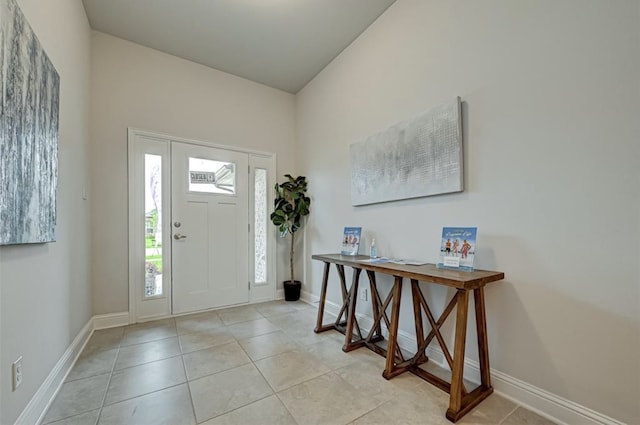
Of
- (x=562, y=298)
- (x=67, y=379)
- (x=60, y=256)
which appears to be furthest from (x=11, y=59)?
(x=562, y=298)

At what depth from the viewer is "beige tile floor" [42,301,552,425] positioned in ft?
4.70

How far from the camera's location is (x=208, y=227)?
10.8 ft

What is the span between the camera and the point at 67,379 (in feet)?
5.88

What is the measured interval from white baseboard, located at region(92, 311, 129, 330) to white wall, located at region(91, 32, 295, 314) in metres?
0.06

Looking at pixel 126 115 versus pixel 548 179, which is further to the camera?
pixel 126 115

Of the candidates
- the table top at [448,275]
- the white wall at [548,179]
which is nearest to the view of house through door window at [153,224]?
the table top at [448,275]

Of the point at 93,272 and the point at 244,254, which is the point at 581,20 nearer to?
the point at 244,254

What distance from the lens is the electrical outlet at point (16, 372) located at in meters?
1.19

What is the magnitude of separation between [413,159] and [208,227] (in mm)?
2480

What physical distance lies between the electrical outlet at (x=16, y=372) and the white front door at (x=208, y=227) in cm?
184

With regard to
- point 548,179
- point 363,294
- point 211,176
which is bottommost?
point 363,294

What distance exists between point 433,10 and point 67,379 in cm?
370

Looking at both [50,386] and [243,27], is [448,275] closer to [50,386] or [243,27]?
[50,386]

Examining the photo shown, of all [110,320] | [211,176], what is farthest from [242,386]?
[211,176]
